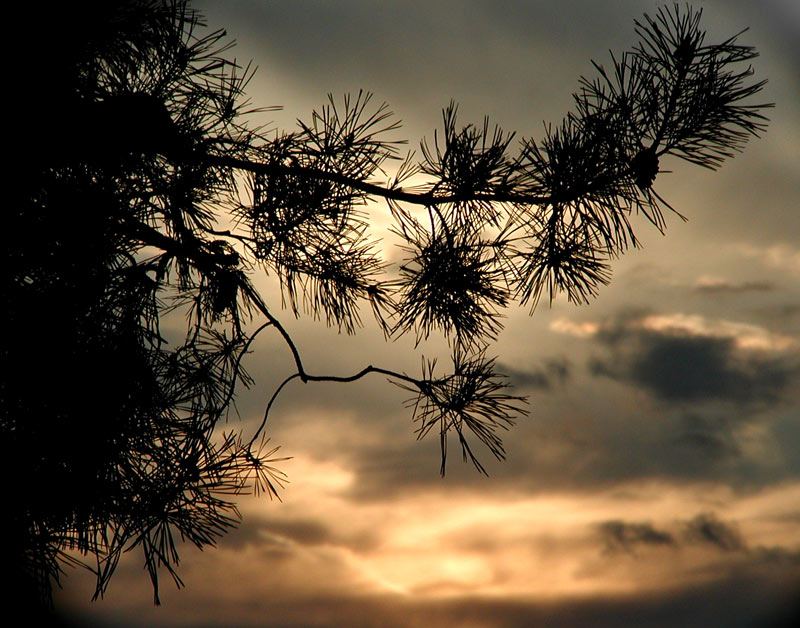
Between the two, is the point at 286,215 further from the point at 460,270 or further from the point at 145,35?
the point at 145,35

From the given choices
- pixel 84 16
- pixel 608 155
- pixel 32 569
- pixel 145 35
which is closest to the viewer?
pixel 608 155

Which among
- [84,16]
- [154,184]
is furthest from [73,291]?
[84,16]

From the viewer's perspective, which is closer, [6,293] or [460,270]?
[6,293]

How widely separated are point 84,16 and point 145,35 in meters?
0.14

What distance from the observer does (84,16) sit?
1.28 m

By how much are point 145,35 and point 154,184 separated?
1.30 feet

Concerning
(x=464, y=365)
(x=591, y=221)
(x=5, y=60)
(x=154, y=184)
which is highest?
(x=5, y=60)

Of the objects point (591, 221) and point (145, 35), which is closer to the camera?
point (591, 221)

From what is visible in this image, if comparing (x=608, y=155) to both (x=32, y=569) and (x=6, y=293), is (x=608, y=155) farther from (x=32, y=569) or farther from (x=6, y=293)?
(x=32, y=569)

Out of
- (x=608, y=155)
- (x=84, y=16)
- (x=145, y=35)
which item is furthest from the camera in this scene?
(x=145, y=35)

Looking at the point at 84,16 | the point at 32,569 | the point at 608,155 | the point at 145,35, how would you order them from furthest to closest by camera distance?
the point at 145,35
the point at 84,16
the point at 32,569
the point at 608,155

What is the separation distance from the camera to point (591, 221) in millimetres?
1063

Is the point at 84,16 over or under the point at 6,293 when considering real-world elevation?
over

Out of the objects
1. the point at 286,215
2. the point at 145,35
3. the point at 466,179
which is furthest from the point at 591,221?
the point at 145,35
